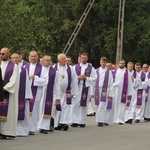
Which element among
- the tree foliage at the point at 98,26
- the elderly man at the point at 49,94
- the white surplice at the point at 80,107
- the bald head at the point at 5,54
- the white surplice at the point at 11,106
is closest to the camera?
the bald head at the point at 5,54

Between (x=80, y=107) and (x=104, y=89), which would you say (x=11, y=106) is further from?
(x=104, y=89)

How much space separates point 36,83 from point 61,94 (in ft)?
5.60

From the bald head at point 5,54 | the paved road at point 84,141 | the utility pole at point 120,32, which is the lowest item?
the paved road at point 84,141

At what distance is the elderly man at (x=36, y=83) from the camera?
58.0 feet

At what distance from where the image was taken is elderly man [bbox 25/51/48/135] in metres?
17.7

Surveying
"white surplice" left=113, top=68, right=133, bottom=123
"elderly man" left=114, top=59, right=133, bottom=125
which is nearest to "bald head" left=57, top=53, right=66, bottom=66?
"white surplice" left=113, top=68, right=133, bottom=123

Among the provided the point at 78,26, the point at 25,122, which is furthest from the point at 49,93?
the point at 78,26

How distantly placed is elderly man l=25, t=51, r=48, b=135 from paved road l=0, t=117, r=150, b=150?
1.78 ft

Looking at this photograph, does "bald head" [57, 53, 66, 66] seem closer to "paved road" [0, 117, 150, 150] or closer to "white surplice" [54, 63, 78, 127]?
"white surplice" [54, 63, 78, 127]

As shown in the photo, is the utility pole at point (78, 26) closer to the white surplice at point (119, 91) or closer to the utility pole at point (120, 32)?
the utility pole at point (120, 32)

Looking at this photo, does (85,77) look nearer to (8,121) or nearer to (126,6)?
(8,121)

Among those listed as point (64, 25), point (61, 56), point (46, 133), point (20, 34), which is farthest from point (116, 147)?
point (64, 25)

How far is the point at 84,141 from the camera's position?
15648 mm

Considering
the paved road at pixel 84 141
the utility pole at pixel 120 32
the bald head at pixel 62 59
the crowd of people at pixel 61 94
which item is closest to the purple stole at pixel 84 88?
the crowd of people at pixel 61 94
